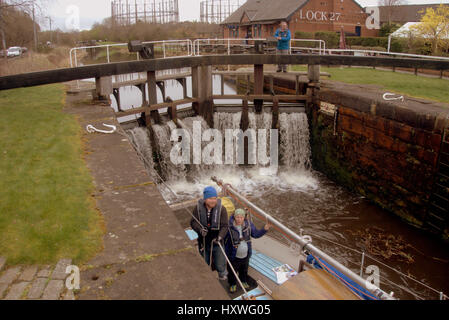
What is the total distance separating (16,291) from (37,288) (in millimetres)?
159

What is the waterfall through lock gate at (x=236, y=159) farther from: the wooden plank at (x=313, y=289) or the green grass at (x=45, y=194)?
the wooden plank at (x=313, y=289)

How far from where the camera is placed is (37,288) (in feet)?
10.1

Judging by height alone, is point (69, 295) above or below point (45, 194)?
below

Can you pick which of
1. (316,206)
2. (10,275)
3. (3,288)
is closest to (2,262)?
(10,275)

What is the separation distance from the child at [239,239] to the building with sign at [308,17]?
1258 inches

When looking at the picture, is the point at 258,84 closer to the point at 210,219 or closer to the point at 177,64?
the point at 177,64

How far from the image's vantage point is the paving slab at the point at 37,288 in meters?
3.01

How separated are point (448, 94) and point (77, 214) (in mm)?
11436

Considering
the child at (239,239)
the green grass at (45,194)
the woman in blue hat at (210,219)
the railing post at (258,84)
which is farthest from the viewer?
the railing post at (258,84)

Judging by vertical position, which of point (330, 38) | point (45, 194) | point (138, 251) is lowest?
point (138, 251)

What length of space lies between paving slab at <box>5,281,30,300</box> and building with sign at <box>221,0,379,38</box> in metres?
33.7

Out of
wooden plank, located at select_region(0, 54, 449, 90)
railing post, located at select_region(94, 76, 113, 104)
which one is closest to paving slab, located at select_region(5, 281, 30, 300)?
wooden plank, located at select_region(0, 54, 449, 90)

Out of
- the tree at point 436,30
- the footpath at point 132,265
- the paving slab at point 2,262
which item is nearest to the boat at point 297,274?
the footpath at point 132,265
